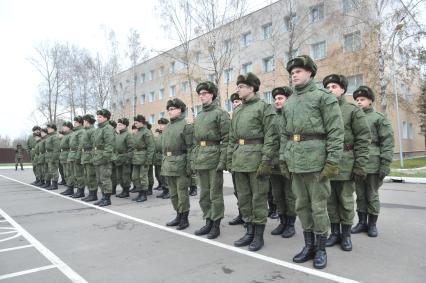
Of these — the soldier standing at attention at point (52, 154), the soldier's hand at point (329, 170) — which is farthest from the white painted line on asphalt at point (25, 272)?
the soldier standing at attention at point (52, 154)

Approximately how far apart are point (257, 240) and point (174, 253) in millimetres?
1066

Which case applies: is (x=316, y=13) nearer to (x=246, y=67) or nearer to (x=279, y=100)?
(x=246, y=67)

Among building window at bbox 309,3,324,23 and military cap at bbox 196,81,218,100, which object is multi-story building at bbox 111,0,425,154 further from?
military cap at bbox 196,81,218,100

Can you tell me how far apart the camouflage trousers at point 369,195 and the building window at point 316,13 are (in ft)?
53.6

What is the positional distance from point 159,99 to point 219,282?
36.8m

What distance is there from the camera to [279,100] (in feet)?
18.4

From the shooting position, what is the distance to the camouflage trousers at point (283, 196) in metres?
5.25

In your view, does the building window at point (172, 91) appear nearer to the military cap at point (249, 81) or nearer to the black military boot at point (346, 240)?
the military cap at point (249, 81)

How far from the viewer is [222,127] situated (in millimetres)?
5070

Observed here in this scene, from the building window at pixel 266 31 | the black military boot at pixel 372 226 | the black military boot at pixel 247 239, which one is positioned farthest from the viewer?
the building window at pixel 266 31

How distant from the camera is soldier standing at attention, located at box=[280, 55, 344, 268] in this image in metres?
3.70

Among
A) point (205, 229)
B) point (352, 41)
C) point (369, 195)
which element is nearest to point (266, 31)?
point (352, 41)

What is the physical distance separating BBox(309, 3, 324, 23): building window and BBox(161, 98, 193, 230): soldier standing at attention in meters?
16.1

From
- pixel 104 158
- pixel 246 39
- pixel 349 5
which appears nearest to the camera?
pixel 104 158
